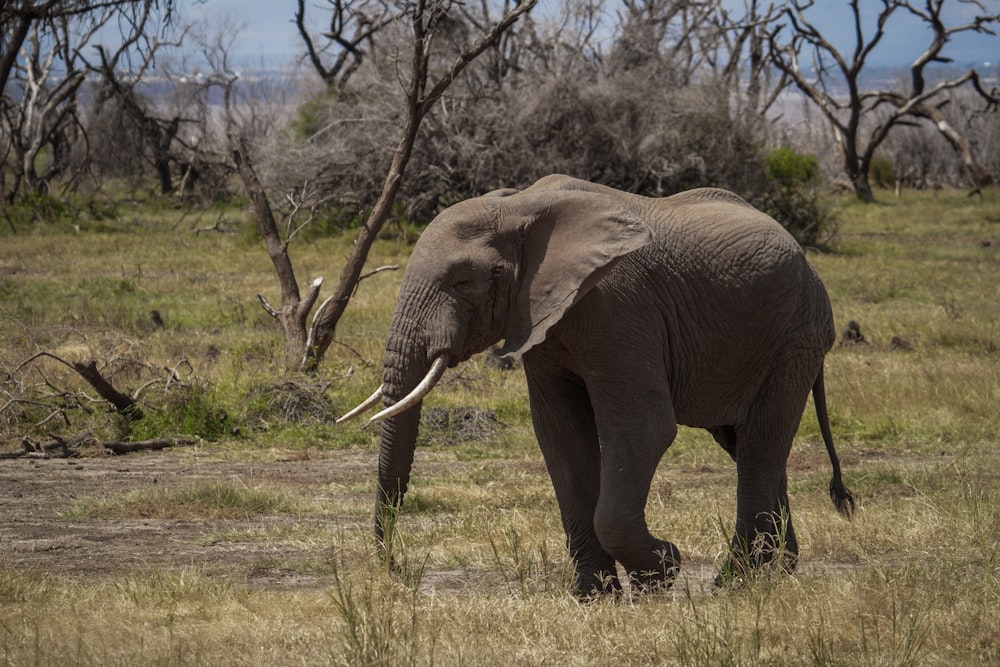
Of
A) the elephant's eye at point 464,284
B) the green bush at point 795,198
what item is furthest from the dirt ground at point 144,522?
the green bush at point 795,198

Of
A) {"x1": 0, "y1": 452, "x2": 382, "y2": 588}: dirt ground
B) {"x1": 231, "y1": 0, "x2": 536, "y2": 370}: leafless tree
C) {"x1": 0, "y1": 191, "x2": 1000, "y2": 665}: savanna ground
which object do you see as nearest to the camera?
{"x1": 0, "y1": 191, "x2": 1000, "y2": 665}: savanna ground

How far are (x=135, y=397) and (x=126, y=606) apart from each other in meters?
5.40

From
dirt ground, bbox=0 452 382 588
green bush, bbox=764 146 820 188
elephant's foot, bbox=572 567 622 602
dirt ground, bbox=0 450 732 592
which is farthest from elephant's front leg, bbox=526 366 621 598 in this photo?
green bush, bbox=764 146 820 188

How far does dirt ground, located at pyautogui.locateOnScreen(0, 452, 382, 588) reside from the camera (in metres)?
6.42

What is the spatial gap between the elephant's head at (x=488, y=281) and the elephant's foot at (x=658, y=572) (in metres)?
1.14

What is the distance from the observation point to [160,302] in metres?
16.3

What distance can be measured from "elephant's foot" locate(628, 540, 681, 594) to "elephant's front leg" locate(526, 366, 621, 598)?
24cm

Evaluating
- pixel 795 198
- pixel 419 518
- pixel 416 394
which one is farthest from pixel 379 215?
pixel 795 198

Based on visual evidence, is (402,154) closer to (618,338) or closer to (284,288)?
(284,288)

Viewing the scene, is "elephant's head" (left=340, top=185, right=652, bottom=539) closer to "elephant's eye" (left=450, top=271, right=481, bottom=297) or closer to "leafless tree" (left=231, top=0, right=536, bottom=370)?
"elephant's eye" (left=450, top=271, right=481, bottom=297)

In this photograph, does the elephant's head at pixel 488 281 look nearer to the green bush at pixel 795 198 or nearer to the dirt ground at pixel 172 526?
the dirt ground at pixel 172 526

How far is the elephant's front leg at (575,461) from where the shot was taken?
19.2ft

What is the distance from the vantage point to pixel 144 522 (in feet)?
24.5

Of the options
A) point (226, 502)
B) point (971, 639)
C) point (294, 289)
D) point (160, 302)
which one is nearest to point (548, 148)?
point (160, 302)
